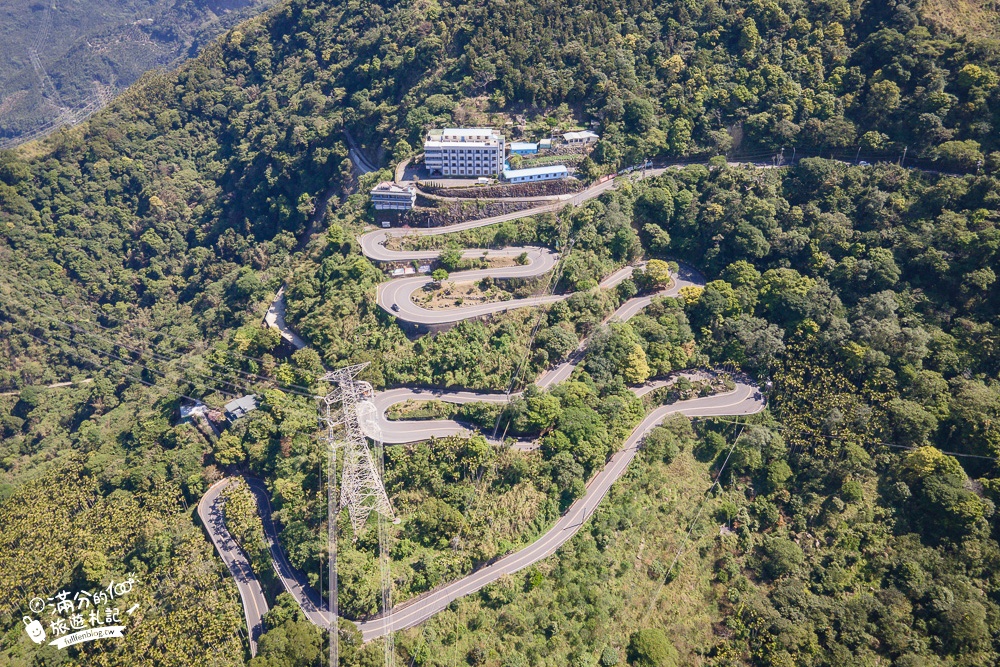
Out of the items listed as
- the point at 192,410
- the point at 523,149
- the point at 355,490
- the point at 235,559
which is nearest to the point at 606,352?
the point at 355,490

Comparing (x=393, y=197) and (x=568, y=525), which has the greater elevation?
(x=393, y=197)

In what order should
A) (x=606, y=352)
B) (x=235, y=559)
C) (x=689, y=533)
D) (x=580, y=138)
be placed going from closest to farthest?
(x=235, y=559), (x=689, y=533), (x=606, y=352), (x=580, y=138)

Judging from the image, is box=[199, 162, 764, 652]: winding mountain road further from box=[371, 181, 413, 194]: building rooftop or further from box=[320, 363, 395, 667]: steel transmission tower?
box=[371, 181, 413, 194]: building rooftop

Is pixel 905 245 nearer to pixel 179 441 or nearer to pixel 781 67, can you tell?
pixel 781 67

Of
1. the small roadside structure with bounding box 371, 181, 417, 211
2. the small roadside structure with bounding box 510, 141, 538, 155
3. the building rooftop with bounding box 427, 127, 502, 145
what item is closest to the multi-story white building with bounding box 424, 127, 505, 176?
the building rooftop with bounding box 427, 127, 502, 145

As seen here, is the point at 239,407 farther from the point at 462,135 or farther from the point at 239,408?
the point at 462,135

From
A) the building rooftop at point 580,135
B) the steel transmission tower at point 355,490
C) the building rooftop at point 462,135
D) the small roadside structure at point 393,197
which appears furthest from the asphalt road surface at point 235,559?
the building rooftop at point 580,135
